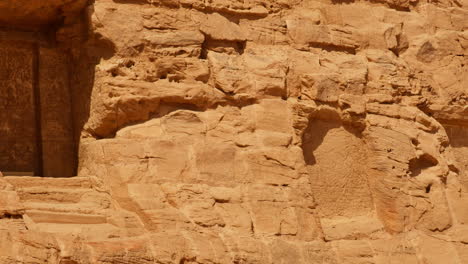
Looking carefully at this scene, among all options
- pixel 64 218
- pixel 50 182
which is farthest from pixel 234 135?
pixel 64 218

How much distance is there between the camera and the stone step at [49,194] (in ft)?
26.9

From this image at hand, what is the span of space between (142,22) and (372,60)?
2.15m

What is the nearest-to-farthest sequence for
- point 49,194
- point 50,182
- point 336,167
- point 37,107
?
point 49,194
point 50,182
point 37,107
point 336,167

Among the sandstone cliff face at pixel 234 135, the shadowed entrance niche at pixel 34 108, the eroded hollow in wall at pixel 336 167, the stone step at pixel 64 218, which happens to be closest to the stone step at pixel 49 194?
the sandstone cliff face at pixel 234 135

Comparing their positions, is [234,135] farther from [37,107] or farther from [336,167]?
[37,107]

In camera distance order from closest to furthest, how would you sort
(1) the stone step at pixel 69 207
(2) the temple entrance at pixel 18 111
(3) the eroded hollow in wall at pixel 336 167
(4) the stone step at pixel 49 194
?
(1) the stone step at pixel 69 207 → (4) the stone step at pixel 49 194 → (2) the temple entrance at pixel 18 111 → (3) the eroded hollow in wall at pixel 336 167

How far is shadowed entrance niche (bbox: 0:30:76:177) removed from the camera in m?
8.97

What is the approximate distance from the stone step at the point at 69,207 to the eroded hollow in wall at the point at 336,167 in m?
1.88

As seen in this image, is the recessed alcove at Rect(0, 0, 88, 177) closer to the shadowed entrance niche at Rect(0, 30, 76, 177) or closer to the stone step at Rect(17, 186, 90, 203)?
the shadowed entrance niche at Rect(0, 30, 76, 177)

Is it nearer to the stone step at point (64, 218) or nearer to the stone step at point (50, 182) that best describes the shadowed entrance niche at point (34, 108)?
the stone step at point (50, 182)

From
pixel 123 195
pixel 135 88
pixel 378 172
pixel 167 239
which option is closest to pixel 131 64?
pixel 135 88

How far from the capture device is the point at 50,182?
27.7 ft

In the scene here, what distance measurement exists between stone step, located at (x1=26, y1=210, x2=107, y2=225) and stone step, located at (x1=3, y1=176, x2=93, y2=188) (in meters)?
0.40

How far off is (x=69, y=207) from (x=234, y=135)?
4.87 ft
